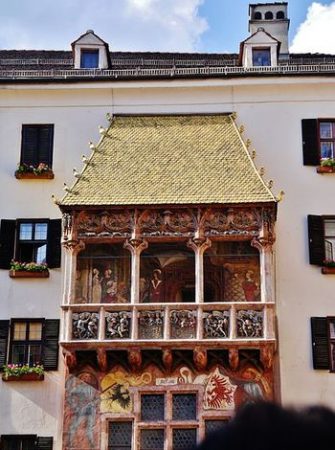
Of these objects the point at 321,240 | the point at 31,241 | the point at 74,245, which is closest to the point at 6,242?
the point at 31,241

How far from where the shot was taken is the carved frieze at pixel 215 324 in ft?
65.9

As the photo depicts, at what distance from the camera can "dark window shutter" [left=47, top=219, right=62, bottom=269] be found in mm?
22453

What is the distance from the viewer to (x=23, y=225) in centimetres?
2314

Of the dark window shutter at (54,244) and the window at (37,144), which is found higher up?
the window at (37,144)

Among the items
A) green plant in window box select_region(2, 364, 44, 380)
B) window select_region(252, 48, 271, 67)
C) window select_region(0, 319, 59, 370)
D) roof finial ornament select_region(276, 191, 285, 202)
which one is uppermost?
window select_region(252, 48, 271, 67)

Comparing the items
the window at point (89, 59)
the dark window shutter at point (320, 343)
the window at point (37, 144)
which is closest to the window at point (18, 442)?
the dark window shutter at point (320, 343)

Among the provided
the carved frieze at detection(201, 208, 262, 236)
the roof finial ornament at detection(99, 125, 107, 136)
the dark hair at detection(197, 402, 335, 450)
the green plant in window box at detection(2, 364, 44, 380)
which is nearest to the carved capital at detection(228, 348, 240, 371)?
the carved frieze at detection(201, 208, 262, 236)

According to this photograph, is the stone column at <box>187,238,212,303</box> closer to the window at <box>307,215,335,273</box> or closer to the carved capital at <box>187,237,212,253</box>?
the carved capital at <box>187,237,212,253</box>

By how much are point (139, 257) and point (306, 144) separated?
20.3 feet

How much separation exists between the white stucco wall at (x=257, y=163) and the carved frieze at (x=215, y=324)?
7.51 ft

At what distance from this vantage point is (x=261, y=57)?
84.0 feet

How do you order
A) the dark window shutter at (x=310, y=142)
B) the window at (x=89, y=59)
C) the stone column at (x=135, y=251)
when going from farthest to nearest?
the window at (x=89, y=59) → the dark window shutter at (x=310, y=142) → the stone column at (x=135, y=251)

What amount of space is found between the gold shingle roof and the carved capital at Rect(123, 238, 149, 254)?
100 centimetres

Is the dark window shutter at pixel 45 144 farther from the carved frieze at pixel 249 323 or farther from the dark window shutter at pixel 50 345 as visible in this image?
the carved frieze at pixel 249 323
